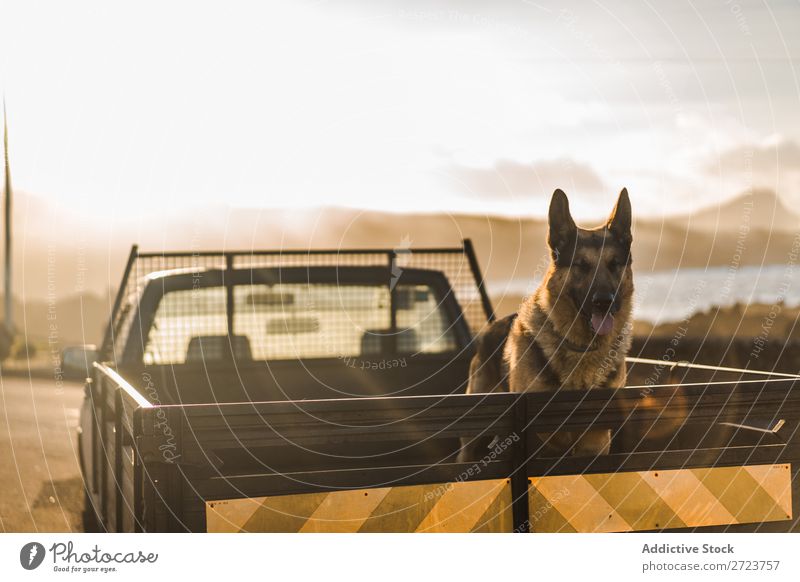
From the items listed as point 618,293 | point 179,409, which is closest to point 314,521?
point 179,409

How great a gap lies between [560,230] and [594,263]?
13.4 inches

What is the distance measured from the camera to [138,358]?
20.1ft

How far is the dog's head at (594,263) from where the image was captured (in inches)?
225

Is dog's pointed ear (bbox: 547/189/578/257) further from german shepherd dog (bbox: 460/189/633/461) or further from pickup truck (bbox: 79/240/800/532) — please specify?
pickup truck (bbox: 79/240/800/532)

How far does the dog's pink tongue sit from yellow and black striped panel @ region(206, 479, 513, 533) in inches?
87.8

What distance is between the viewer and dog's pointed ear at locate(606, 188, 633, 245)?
18.5ft

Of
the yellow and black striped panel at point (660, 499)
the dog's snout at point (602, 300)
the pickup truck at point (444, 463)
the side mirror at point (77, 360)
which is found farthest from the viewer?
the side mirror at point (77, 360)

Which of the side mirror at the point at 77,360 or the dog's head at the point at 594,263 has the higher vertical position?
the dog's head at the point at 594,263

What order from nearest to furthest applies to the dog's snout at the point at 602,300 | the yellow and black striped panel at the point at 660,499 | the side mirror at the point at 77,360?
the yellow and black striped panel at the point at 660,499 → the dog's snout at the point at 602,300 → the side mirror at the point at 77,360

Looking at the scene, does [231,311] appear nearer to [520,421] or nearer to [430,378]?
[430,378]

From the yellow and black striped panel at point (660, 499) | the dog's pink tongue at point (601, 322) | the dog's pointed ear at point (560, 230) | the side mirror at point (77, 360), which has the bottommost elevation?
the yellow and black striped panel at point (660, 499)

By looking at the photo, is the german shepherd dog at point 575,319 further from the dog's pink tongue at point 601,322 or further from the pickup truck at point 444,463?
the pickup truck at point 444,463

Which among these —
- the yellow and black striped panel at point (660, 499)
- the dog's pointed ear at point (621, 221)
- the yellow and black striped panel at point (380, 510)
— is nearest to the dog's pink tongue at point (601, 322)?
the dog's pointed ear at point (621, 221)

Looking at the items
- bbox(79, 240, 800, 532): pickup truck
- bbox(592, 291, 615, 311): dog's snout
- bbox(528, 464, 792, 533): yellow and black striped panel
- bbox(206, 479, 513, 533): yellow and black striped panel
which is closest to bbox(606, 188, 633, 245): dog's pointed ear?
bbox(592, 291, 615, 311): dog's snout
